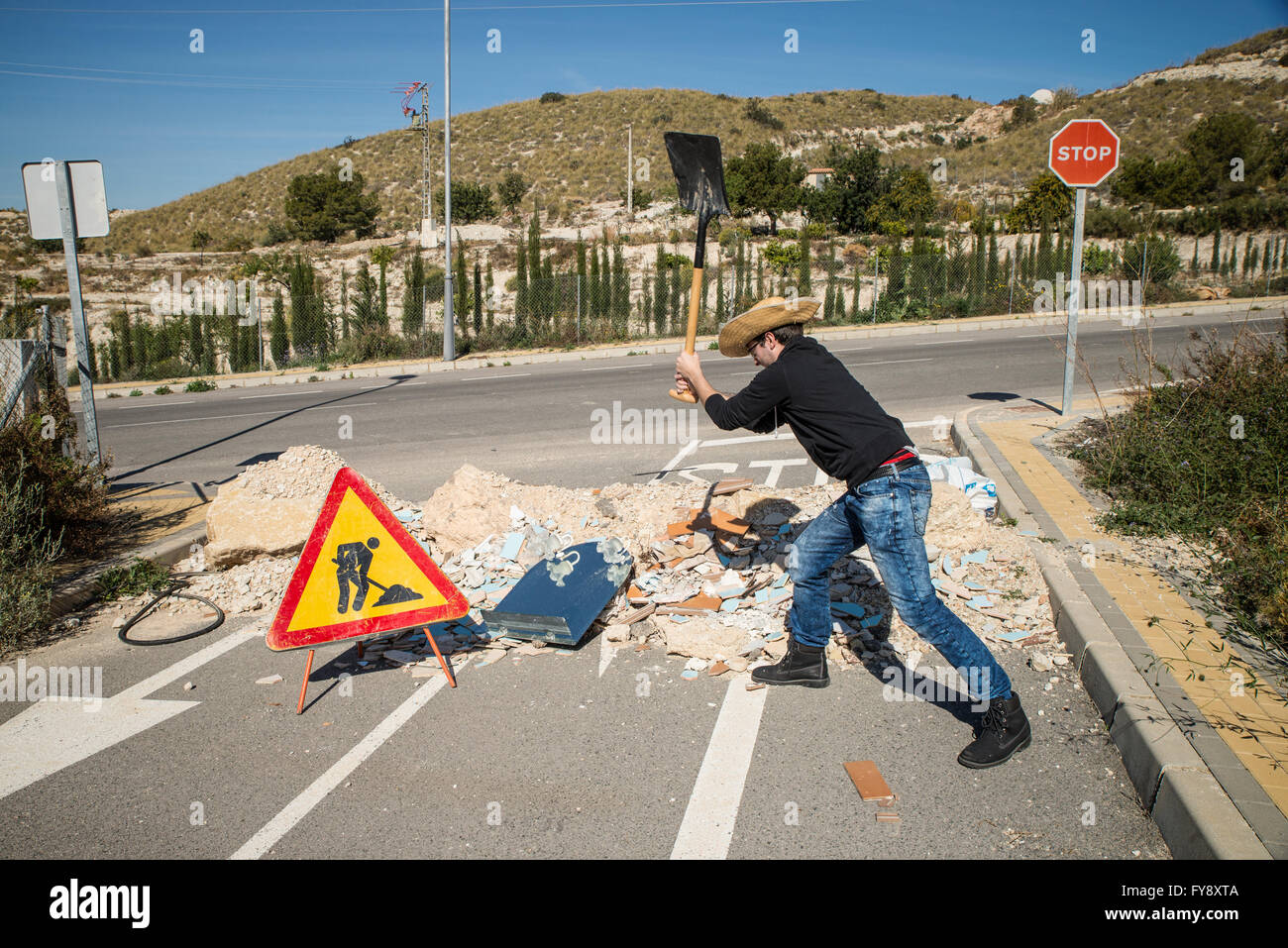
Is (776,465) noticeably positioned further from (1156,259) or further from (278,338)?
(1156,259)

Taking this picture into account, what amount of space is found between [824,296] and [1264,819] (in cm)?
2351

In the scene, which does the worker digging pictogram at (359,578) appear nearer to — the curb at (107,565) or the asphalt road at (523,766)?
the asphalt road at (523,766)

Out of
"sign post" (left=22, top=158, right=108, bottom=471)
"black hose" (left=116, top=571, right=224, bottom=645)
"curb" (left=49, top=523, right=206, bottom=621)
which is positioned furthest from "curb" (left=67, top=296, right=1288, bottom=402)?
"black hose" (left=116, top=571, right=224, bottom=645)

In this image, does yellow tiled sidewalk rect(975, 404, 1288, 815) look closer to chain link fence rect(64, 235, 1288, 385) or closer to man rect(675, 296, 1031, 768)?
man rect(675, 296, 1031, 768)

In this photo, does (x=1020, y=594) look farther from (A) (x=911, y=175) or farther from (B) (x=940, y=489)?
(A) (x=911, y=175)

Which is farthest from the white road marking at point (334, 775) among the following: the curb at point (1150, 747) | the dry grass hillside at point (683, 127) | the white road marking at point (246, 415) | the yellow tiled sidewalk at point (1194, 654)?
the dry grass hillside at point (683, 127)

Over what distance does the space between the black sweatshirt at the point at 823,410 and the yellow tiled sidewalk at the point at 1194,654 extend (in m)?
1.77

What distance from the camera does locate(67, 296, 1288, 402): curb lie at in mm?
19984

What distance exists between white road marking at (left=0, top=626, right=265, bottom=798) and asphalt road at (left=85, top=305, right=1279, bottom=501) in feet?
12.5

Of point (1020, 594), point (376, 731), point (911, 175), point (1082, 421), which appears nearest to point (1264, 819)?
point (1020, 594)

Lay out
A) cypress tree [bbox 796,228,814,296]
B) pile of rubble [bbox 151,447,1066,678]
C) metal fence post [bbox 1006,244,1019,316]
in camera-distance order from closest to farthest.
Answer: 1. pile of rubble [bbox 151,447,1066,678]
2. metal fence post [bbox 1006,244,1019,316]
3. cypress tree [bbox 796,228,814,296]

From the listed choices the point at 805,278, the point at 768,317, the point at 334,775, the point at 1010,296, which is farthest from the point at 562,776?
the point at 1010,296

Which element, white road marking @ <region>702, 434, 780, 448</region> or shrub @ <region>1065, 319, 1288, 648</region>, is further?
white road marking @ <region>702, 434, 780, 448</region>
